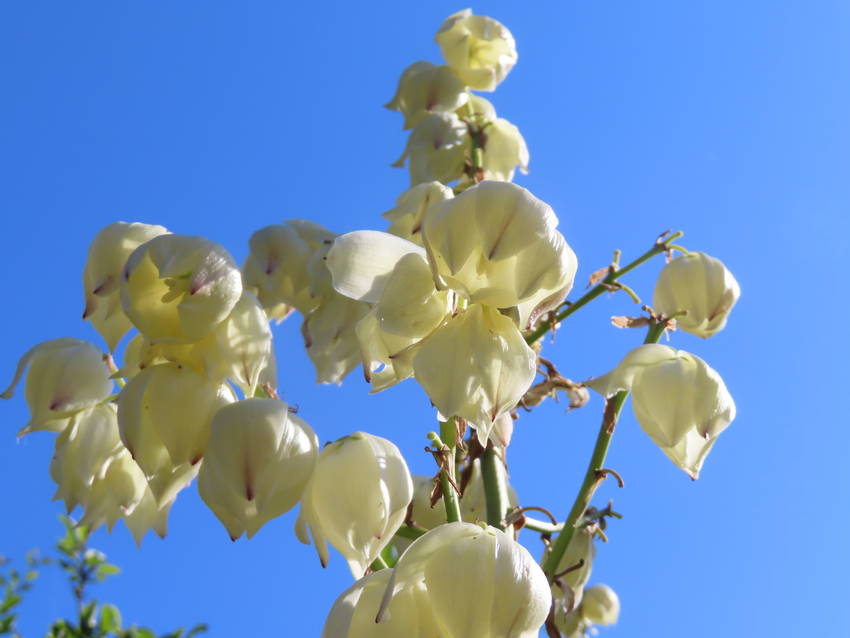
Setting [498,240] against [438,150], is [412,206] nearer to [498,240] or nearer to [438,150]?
[438,150]

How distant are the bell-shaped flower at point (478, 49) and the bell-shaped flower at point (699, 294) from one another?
0.61 meters

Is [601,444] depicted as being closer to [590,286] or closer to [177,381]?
[590,286]

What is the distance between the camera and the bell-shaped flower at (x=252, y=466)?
720 mm

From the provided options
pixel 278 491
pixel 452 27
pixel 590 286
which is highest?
pixel 452 27

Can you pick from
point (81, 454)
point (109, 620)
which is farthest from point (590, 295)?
point (109, 620)

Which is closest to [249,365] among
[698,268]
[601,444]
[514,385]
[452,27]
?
[514,385]

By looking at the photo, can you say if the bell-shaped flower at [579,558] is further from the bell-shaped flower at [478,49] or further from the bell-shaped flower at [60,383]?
the bell-shaped flower at [478,49]

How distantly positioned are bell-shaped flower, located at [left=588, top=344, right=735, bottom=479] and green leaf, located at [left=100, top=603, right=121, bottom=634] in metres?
1.74

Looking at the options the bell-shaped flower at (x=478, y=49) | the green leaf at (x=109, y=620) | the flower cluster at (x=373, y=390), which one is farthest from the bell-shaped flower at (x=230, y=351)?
the green leaf at (x=109, y=620)

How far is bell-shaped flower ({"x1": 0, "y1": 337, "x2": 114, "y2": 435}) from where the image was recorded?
92cm

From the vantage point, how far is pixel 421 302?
0.74 m

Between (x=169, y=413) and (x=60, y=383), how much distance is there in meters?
0.25

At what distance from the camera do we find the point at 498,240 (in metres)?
0.69

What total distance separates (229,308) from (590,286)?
1.89ft
